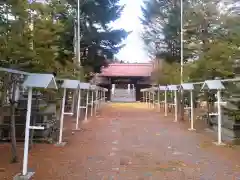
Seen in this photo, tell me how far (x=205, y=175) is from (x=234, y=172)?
49 cm

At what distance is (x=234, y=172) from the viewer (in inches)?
186

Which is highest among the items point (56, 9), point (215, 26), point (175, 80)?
point (215, 26)

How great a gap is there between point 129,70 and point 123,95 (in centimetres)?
301

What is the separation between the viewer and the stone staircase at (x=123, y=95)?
32.5 metres

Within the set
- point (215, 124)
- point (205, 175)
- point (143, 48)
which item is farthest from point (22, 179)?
point (143, 48)

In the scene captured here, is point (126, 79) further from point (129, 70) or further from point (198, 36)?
point (198, 36)

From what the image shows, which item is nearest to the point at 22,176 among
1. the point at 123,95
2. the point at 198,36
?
the point at 198,36

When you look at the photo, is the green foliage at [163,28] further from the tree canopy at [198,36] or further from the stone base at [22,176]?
the stone base at [22,176]

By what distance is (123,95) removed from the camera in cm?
3344

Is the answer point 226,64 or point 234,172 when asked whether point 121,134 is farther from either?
point 234,172

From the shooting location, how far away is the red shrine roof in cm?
3050

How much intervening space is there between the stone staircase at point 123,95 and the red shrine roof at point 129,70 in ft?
7.38

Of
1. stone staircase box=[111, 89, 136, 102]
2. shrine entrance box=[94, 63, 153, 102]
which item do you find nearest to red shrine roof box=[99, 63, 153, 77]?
shrine entrance box=[94, 63, 153, 102]

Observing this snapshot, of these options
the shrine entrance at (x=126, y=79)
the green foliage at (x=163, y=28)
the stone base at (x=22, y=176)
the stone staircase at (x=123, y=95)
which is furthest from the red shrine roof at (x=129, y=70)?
the stone base at (x=22, y=176)
